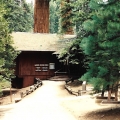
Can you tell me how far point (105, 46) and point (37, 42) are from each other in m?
27.0

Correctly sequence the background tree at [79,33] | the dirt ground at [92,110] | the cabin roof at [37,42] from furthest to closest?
the cabin roof at [37,42] < the background tree at [79,33] < the dirt ground at [92,110]

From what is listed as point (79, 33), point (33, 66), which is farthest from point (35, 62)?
point (79, 33)

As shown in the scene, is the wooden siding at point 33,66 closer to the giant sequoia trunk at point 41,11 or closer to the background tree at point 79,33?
the giant sequoia trunk at point 41,11

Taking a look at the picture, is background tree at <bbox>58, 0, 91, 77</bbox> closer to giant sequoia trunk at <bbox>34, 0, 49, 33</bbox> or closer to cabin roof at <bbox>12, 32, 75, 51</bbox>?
cabin roof at <bbox>12, 32, 75, 51</bbox>

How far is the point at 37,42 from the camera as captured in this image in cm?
3731

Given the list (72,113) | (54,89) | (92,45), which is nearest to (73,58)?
(54,89)

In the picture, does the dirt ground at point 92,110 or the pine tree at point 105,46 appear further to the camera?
the dirt ground at point 92,110

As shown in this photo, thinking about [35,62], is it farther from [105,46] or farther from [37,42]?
[105,46]

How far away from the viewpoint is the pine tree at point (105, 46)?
35.3 feet

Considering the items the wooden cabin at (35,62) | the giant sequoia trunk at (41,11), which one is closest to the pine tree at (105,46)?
the wooden cabin at (35,62)

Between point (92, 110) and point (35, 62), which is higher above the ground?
point (35, 62)

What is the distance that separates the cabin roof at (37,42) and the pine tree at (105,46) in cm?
2169

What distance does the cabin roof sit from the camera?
35031 millimetres

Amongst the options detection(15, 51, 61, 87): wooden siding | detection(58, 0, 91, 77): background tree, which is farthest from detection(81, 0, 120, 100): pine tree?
detection(15, 51, 61, 87): wooden siding
